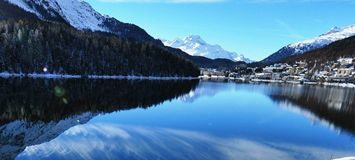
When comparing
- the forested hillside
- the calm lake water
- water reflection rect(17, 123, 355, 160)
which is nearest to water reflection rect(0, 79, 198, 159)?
the calm lake water

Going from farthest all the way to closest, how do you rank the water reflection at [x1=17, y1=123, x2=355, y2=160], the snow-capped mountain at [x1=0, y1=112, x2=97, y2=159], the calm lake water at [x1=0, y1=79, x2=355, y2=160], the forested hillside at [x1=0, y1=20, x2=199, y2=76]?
the forested hillside at [x1=0, y1=20, x2=199, y2=76]
the calm lake water at [x1=0, y1=79, x2=355, y2=160]
the water reflection at [x1=17, y1=123, x2=355, y2=160]
the snow-capped mountain at [x1=0, y1=112, x2=97, y2=159]

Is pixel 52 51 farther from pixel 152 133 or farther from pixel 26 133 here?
pixel 26 133

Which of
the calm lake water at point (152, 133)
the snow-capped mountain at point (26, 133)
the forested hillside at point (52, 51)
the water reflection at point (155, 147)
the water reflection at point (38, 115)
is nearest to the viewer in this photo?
the snow-capped mountain at point (26, 133)

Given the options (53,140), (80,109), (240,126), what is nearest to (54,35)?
(80,109)

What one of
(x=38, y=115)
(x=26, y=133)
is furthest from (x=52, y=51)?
(x=26, y=133)

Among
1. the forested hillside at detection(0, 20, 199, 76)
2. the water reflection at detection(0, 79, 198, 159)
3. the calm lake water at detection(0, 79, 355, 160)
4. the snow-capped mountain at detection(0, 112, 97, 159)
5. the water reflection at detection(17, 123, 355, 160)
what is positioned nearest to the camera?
the snow-capped mountain at detection(0, 112, 97, 159)

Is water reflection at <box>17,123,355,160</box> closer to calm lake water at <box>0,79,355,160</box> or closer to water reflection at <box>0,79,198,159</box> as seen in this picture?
calm lake water at <box>0,79,355,160</box>

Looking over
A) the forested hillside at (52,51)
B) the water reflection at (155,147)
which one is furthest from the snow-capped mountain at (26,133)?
the forested hillside at (52,51)

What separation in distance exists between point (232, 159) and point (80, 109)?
3039 centimetres

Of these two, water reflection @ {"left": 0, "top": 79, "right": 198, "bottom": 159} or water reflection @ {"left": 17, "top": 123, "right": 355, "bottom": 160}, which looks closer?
water reflection @ {"left": 17, "top": 123, "right": 355, "bottom": 160}

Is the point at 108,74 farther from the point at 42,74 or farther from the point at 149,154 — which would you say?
the point at 149,154

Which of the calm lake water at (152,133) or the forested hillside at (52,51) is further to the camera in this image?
the forested hillside at (52,51)

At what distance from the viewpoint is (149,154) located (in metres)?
33.4

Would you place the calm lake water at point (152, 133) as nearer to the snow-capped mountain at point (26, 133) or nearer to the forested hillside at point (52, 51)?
the snow-capped mountain at point (26, 133)
